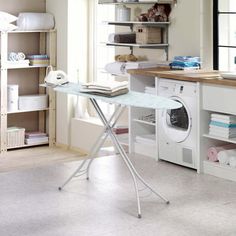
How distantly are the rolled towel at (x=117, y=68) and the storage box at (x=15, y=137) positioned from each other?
5.45 feet

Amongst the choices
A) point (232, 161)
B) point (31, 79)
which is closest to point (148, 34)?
point (232, 161)

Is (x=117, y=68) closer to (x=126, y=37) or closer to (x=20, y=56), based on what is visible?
(x=126, y=37)

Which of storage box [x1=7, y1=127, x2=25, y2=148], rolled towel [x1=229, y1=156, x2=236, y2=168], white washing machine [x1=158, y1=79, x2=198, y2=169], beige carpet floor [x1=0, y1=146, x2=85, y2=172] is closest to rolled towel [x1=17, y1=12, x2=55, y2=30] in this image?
storage box [x1=7, y1=127, x2=25, y2=148]

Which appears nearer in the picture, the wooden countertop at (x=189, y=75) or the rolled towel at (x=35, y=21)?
the wooden countertop at (x=189, y=75)

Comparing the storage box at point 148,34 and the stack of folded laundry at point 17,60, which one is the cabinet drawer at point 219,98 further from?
the stack of folded laundry at point 17,60

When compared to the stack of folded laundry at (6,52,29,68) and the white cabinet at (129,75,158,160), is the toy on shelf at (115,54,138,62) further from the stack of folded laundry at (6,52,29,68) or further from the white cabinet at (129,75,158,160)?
the stack of folded laundry at (6,52,29,68)

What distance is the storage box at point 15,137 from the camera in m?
8.20

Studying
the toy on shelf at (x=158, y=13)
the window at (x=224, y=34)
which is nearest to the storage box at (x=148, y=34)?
the toy on shelf at (x=158, y=13)

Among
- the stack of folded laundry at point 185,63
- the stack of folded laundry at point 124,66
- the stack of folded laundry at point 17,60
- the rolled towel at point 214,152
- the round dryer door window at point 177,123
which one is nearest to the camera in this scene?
the rolled towel at point 214,152

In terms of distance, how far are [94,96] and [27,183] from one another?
1.14 metres

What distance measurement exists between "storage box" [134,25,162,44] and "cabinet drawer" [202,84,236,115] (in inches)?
54.9

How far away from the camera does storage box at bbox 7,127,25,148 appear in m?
8.20

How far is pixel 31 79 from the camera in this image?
28.5 ft

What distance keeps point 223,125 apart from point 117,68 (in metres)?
1.89
